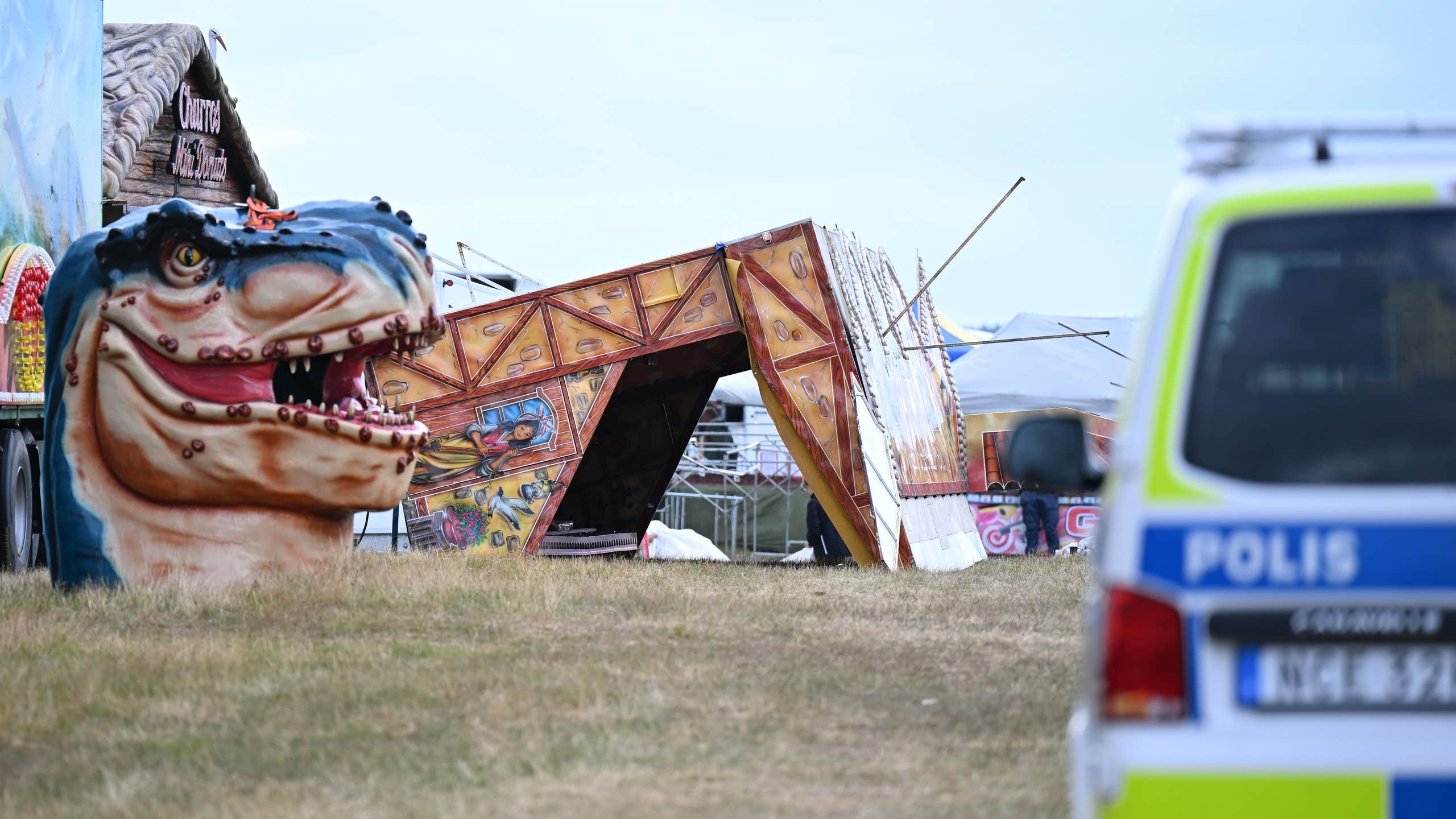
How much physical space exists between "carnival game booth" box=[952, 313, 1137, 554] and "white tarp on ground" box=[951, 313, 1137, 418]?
0.06 feet

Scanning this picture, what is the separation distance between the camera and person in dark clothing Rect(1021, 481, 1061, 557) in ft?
72.9

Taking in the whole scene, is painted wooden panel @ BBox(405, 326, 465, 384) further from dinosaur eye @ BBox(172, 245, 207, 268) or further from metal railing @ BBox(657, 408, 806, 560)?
metal railing @ BBox(657, 408, 806, 560)

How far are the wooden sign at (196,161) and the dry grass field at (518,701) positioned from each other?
1671 cm

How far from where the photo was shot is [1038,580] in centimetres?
1340

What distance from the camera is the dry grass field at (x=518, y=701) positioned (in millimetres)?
5203

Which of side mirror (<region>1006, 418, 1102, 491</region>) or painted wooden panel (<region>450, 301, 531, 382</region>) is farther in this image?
painted wooden panel (<region>450, 301, 531, 382</region>)

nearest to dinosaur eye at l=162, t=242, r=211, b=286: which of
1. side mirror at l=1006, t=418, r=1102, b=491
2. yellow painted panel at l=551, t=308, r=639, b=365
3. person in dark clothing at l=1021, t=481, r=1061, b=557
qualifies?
yellow painted panel at l=551, t=308, r=639, b=365

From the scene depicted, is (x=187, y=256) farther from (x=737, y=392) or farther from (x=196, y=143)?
(x=737, y=392)

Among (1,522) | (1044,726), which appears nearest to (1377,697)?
(1044,726)

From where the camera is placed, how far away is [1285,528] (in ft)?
9.82

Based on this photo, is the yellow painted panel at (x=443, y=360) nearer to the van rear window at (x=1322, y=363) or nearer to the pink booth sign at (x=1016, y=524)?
the pink booth sign at (x=1016, y=524)

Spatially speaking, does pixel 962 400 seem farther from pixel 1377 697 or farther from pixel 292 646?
pixel 1377 697

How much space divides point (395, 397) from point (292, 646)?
7154 mm

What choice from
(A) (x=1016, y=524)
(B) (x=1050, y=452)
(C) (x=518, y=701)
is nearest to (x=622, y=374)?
(C) (x=518, y=701)
